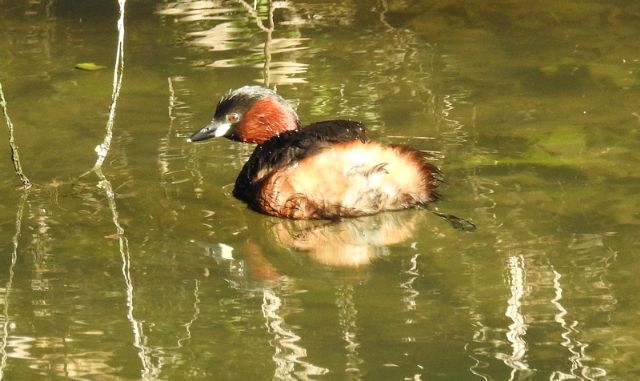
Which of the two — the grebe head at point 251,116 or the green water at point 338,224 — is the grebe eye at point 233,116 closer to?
the grebe head at point 251,116

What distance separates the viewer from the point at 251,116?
23.2 feet

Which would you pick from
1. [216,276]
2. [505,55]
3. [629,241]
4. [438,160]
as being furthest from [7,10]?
[629,241]

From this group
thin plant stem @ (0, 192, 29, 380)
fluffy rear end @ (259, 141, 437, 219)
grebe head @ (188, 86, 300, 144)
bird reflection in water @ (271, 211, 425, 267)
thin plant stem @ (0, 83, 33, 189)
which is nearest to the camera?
thin plant stem @ (0, 192, 29, 380)

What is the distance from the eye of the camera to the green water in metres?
4.94

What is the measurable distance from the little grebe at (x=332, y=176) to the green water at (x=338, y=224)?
98 millimetres

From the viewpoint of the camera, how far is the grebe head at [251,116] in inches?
278

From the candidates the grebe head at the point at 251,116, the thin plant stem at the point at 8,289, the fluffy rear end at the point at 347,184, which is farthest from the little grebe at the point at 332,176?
the thin plant stem at the point at 8,289

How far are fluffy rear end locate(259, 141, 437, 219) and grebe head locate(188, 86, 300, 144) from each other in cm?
72

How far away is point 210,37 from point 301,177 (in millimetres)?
3683

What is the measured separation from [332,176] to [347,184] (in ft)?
0.26

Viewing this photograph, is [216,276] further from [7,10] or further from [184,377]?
[7,10]

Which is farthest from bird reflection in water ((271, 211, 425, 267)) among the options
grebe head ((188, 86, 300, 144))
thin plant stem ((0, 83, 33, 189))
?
thin plant stem ((0, 83, 33, 189))

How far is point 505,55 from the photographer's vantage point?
29.9ft

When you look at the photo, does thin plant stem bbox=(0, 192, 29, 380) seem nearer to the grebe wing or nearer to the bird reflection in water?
the grebe wing
